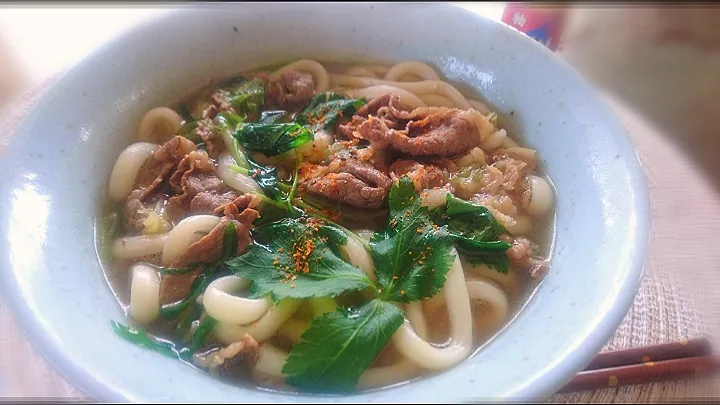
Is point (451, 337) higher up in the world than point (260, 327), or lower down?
lower down

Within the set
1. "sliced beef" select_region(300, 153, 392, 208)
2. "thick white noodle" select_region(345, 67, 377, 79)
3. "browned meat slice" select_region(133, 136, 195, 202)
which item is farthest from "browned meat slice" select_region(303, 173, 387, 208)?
"thick white noodle" select_region(345, 67, 377, 79)

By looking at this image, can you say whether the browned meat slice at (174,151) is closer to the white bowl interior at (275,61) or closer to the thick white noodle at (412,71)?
the white bowl interior at (275,61)

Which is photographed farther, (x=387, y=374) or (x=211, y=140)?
(x=211, y=140)

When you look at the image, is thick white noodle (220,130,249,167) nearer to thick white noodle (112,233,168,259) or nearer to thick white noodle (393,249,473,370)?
thick white noodle (112,233,168,259)

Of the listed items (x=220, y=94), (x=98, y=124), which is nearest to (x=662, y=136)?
(x=220, y=94)

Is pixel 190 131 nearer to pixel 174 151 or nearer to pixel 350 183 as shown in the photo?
pixel 174 151

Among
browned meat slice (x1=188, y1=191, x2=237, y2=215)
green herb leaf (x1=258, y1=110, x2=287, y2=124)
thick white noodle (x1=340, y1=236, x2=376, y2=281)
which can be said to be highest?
green herb leaf (x1=258, y1=110, x2=287, y2=124)

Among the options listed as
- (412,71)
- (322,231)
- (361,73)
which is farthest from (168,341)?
(412,71)
